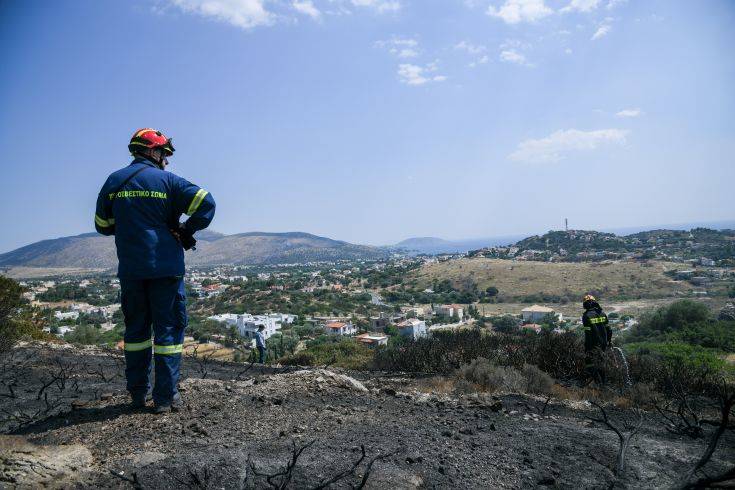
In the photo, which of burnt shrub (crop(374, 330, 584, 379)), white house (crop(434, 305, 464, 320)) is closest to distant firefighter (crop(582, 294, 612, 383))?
burnt shrub (crop(374, 330, 584, 379))

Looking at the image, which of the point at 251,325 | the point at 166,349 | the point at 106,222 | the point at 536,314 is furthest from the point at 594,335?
the point at 536,314

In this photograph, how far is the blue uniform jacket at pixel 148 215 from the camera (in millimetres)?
3352

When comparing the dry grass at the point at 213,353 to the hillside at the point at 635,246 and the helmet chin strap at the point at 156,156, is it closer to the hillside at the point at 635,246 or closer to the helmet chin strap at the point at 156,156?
the helmet chin strap at the point at 156,156

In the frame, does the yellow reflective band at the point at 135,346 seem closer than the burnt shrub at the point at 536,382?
Yes

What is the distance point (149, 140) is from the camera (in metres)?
3.71

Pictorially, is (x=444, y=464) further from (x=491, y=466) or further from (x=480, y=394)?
(x=480, y=394)

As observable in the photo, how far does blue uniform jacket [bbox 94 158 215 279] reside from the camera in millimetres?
3352

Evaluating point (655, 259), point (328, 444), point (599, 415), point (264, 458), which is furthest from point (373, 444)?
point (655, 259)

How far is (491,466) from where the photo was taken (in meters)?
2.80

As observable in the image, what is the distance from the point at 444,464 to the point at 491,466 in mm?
317

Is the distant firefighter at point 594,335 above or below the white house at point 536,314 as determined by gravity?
above

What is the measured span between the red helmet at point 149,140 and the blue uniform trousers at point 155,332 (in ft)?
3.79

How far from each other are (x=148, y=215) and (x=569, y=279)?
62.4 m

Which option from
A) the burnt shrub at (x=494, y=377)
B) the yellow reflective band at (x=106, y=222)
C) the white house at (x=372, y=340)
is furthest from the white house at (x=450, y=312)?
the yellow reflective band at (x=106, y=222)
